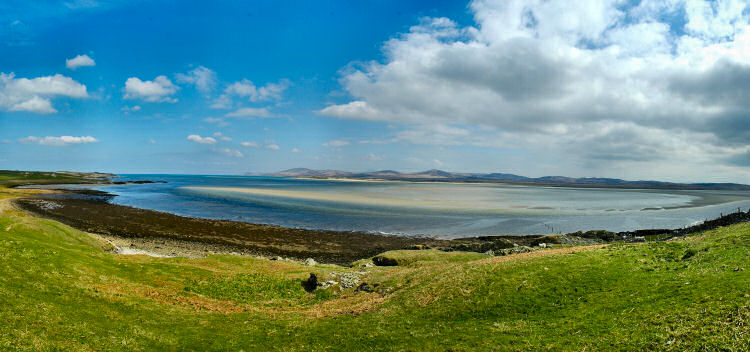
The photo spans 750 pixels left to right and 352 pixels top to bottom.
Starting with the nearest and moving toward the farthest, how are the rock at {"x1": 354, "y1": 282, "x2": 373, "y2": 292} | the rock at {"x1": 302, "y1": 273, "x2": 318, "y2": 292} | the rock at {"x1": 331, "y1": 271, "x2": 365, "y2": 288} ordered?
the rock at {"x1": 354, "y1": 282, "x2": 373, "y2": 292}, the rock at {"x1": 302, "y1": 273, "x2": 318, "y2": 292}, the rock at {"x1": 331, "y1": 271, "x2": 365, "y2": 288}

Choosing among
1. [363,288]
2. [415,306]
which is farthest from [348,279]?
[415,306]

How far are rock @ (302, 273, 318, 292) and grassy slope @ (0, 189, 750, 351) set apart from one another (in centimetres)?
161

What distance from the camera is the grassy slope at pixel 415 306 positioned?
13430mm

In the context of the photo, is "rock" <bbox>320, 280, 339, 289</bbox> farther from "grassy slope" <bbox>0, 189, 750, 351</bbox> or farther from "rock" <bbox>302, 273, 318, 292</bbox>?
"grassy slope" <bbox>0, 189, 750, 351</bbox>

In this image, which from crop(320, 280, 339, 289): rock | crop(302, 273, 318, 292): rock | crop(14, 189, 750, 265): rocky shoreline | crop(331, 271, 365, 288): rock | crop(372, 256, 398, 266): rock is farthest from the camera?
crop(14, 189, 750, 265): rocky shoreline

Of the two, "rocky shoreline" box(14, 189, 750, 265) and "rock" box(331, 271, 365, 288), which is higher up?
"rock" box(331, 271, 365, 288)

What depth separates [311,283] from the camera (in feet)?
98.6

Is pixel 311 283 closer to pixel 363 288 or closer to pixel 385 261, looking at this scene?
pixel 363 288

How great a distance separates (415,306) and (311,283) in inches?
463

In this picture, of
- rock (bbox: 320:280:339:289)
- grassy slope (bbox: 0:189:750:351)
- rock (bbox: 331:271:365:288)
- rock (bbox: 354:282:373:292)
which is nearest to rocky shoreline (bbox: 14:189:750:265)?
rock (bbox: 331:271:365:288)

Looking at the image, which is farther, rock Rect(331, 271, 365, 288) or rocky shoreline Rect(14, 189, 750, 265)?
rocky shoreline Rect(14, 189, 750, 265)

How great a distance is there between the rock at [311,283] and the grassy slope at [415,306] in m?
1.61

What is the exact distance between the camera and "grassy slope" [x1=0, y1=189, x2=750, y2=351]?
13.4 meters

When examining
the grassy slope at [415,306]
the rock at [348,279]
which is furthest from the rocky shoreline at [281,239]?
the grassy slope at [415,306]
